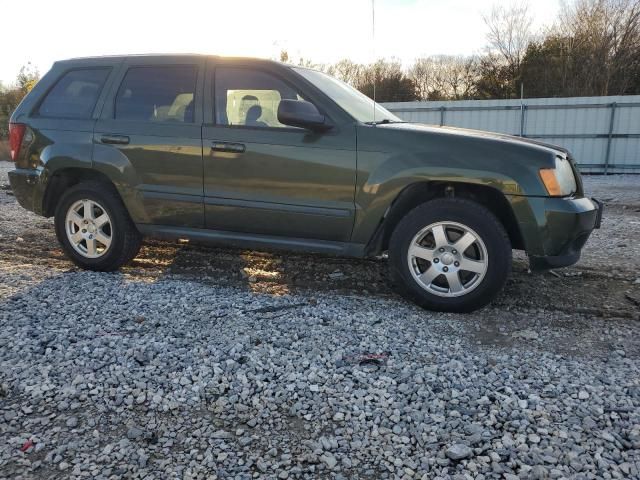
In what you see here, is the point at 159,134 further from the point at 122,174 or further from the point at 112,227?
the point at 112,227

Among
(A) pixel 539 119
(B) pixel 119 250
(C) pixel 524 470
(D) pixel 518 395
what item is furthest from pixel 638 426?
(A) pixel 539 119

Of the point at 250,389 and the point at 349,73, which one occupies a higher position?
the point at 349,73

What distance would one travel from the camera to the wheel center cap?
3850 millimetres

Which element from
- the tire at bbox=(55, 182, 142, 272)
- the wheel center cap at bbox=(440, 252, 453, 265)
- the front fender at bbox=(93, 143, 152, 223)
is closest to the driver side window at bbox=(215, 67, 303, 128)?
the front fender at bbox=(93, 143, 152, 223)

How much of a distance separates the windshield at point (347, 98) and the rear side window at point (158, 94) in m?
0.98

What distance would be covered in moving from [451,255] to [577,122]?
14.5 metres

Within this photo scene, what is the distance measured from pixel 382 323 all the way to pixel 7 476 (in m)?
2.34

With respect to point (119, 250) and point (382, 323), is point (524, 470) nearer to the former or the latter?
point (382, 323)

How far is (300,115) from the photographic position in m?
3.85

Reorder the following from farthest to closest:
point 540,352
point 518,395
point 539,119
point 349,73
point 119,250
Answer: point 349,73 < point 539,119 < point 119,250 < point 540,352 < point 518,395

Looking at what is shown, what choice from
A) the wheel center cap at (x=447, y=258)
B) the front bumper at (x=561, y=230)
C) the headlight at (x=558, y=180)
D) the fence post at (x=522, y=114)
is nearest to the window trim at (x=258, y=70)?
the wheel center cap at (x=447, y=258)

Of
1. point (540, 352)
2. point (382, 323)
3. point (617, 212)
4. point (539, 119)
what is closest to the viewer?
point (540, 352)

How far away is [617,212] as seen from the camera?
870cm

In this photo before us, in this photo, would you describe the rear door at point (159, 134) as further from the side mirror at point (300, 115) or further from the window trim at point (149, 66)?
the side mirror at point (300, 115)
